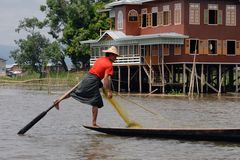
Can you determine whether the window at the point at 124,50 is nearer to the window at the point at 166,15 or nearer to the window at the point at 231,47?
the window at the point at 166,15

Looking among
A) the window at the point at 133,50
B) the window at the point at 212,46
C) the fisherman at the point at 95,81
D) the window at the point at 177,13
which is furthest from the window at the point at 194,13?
the fisherman at the point at 95,81

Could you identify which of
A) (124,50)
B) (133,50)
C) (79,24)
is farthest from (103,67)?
(79,24)

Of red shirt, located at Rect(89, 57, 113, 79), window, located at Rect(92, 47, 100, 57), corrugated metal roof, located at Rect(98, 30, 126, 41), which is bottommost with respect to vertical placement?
red shirt, located at Rect(89, 57, 113, 79)

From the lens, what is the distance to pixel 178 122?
20.9 metres

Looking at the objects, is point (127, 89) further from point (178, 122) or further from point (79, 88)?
point (79, 88)

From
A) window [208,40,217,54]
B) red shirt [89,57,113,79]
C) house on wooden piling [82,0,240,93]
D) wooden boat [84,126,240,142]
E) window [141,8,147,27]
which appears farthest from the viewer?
window [141,8,147,27]

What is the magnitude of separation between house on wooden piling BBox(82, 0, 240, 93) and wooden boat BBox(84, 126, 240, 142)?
28.0 m

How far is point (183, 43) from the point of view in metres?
45.4

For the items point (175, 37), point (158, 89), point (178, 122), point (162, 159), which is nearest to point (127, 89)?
point (158, 89)

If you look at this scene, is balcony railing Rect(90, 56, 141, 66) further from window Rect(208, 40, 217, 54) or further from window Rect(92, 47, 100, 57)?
window Rect(92, 47, 100, 57)

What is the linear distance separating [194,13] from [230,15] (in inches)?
112

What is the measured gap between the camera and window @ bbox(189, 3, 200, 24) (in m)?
46.0

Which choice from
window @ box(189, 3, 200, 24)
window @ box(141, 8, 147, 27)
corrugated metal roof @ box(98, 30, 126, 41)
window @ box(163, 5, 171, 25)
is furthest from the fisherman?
window @ box(141, 8, 147, 27)

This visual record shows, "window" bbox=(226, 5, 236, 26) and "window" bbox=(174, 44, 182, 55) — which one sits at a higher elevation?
"window" bbox=(226, 5, 236, 26)
